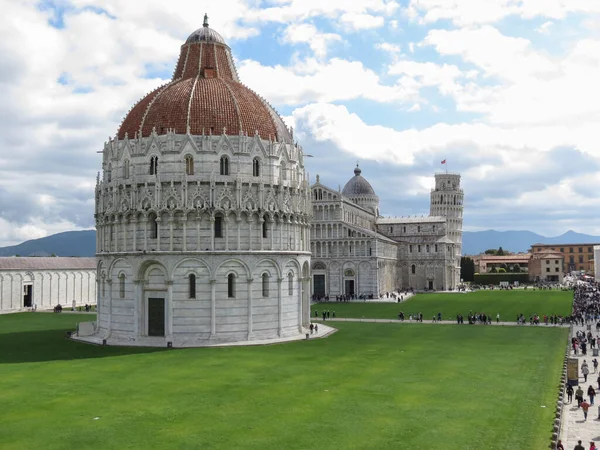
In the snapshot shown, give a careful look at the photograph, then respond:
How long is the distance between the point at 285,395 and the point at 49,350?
24.3 meters

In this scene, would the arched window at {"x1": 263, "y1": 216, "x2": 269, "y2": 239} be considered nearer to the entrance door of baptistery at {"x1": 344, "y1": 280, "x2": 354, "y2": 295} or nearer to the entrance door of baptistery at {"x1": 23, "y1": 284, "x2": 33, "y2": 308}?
the entrance door of baptistery at {"x1": 23, "y1": 284, "x2": 33, "y2": 308}

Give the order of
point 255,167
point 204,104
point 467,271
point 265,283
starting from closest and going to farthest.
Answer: point 265,283 < point 255,167 < point 204,104 < point 467,271

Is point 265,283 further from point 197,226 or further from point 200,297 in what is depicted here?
point 197,226

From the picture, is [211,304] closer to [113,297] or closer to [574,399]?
[113,297]

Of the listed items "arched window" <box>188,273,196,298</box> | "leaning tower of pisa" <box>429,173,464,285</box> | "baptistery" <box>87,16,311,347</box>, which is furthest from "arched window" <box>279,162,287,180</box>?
"leaning tower of pisa" <box>429,173,464,285</box>

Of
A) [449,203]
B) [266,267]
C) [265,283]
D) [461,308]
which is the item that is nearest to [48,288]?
[265,283]

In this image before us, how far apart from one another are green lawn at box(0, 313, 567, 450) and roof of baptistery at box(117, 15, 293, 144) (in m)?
19.1

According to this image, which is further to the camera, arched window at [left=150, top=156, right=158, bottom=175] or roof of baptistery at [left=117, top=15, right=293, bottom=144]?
roof of baptistery at [left=117, top=15, right=293, bottom=144]

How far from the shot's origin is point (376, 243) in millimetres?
112312

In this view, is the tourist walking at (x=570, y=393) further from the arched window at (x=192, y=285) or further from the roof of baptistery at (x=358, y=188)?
the roof of baptistery at (x=358, y=188)

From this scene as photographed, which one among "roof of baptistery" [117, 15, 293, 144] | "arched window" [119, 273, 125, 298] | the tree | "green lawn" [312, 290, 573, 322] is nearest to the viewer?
"arched window" [119, 273, 125, 298]

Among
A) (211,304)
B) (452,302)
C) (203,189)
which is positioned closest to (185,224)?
(203,189)

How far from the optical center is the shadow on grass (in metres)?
44.0

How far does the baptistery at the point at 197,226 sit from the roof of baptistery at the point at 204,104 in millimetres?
125
